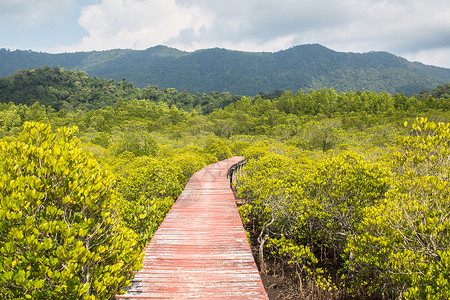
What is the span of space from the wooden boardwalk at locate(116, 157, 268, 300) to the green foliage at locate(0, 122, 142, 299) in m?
0.74

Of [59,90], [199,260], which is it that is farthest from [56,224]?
[59,90]

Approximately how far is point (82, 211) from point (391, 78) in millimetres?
201490

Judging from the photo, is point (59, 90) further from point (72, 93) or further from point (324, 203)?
point (324, 203)

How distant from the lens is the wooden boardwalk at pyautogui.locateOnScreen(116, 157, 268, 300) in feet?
10.5

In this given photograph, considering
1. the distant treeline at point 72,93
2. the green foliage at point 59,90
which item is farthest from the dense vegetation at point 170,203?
the green foliage at point 59,90

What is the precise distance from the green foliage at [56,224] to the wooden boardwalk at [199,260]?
2.43 feet

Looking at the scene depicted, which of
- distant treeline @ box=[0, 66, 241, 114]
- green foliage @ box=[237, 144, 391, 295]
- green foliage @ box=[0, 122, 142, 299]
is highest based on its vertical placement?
distant treeline @ box=[0, 66, 241, 114]

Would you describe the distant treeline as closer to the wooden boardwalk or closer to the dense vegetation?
the dense vegetation

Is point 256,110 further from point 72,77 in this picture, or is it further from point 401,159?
point 72,77

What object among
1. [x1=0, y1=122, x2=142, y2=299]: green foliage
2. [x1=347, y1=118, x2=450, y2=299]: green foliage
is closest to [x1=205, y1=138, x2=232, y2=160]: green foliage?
[x1=347, y1=118, x2=450, y2=299]: green foliage

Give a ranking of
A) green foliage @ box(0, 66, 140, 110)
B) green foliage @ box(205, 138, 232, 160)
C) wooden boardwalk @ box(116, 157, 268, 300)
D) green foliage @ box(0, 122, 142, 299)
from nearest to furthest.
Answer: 1. green foliage @ box(0, 122, 142, 299)
2. wooden boardwalk @ box(116, 157, 268, 300)
3. green foliage @ box(205, 138, 232, 160)
4. green foliage @ box(0, 66, 140, 110)

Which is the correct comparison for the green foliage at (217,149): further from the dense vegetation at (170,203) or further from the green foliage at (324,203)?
the green foliage at (324,203)

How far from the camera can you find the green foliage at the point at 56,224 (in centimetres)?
210

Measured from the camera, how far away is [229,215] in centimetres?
584
